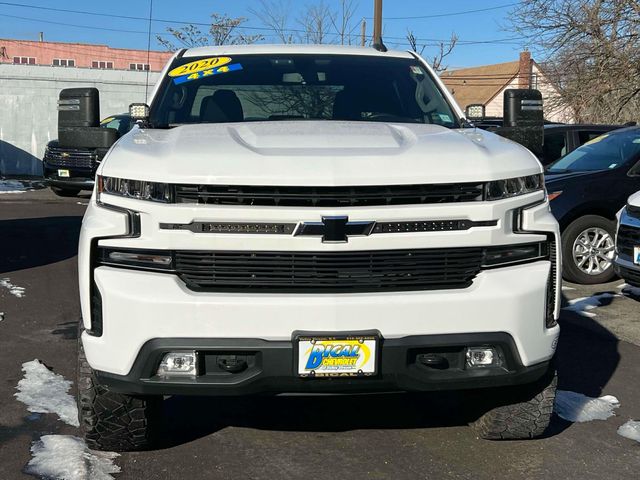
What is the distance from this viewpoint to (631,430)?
14.0 ft

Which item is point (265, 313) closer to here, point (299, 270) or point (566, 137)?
point (299, 270)

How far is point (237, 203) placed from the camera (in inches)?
129

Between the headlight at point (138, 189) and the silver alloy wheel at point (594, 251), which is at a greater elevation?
the headlight at point (138, 189)

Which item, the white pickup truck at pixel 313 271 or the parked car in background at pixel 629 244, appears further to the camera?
the parked car in background at pixel 629 244

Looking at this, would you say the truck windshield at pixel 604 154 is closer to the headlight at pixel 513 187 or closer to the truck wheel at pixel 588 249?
the truck wheel at pixel 588 249

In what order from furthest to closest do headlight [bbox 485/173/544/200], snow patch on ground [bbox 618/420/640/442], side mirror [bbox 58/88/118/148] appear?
side mirror [bbox 58/88/118/148] < snow patch on ground [bbox 618/420/640/442] < headlight [bbox 485/173/544/200]

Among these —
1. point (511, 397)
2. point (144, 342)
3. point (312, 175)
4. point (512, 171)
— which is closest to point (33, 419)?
point (144, 342)

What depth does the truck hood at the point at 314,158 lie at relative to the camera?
3.24 metres

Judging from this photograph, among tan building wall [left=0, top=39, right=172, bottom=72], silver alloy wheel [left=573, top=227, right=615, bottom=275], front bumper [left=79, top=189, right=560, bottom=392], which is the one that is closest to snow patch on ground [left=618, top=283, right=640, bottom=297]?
silver alloy wheel [left=573, top=227, right=615, bottom=275]

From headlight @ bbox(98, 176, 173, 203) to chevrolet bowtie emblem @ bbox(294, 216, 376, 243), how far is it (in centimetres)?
56

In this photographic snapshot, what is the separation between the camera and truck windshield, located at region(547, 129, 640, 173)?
29.0 feet

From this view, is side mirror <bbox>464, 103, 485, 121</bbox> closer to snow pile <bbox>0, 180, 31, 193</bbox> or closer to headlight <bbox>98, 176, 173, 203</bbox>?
headlight <bbox>98, 176, 173, 203</bbox>

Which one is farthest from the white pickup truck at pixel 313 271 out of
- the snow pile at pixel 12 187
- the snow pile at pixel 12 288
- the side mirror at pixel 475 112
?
the snow pile at pixel 12 187

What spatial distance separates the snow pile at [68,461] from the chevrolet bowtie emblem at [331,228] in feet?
4.74
